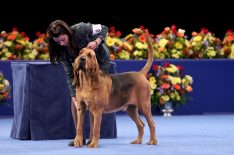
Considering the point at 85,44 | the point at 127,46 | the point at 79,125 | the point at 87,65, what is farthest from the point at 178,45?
the point at 87,65

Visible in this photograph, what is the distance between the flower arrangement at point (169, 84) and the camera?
33.0 feet

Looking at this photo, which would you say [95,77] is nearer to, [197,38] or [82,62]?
[82,62]

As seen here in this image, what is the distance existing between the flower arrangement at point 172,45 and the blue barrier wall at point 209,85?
0.31m

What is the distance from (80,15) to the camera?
11.5m

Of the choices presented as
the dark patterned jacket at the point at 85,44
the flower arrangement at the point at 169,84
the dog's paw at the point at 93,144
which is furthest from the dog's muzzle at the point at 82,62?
the flower arrangement at the point at 169,84

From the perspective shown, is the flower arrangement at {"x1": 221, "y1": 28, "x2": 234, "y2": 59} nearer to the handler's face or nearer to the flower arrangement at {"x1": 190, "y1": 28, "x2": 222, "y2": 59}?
the flower arrangement at {"x1": 190, "y1": 28, "x2": 222, "y2": 59}

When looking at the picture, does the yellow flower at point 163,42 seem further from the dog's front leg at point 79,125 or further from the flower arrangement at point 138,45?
the dog's front leg at point 79,125

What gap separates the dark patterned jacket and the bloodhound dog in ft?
0.61

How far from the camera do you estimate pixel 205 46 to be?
10758mm

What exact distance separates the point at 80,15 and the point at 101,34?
498 cm

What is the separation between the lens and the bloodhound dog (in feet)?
20.7

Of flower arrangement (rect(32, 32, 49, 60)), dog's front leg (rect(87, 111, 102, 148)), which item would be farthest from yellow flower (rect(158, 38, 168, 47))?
dog's front leg (rect(87, 111, 102, 148))

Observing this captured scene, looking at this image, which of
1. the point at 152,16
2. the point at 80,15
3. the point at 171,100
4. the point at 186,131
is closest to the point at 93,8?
the point at 80,15

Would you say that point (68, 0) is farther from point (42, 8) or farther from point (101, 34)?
point (101, 34)
